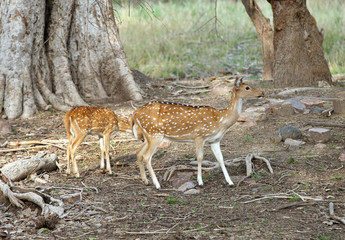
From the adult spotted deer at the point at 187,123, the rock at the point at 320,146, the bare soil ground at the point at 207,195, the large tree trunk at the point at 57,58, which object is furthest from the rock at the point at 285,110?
the large tree trunk at the point at 57,58

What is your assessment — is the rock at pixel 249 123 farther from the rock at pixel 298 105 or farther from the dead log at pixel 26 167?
the dead log at pixel 26 167

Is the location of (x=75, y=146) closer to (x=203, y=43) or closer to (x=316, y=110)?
(x=316, y=110)

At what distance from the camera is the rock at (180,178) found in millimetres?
7133

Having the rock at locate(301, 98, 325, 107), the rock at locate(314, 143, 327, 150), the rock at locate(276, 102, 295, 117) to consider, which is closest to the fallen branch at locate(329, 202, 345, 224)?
the rock at locate(314, 143, 327, 150)

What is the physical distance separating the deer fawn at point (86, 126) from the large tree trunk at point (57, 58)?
9.26 ft

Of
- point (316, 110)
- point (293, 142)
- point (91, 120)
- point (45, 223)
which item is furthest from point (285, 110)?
point (45, 223)

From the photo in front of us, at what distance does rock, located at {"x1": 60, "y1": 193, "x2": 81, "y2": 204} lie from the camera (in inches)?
241

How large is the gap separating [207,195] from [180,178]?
Answer: 2.84 ft

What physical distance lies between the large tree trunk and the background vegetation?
4981 mm

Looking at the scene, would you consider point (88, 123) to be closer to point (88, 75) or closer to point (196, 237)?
point (196, 237)

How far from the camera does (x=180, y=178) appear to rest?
727 centimetres

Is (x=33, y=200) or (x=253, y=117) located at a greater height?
(x=253, y=117)

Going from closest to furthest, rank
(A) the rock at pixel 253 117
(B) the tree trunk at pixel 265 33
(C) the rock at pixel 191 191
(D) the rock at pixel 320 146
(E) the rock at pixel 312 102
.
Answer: (C) the rock at pixel 191 191, (D) the rock at pixel 320 146, (A) the rock at pixel 253 117, (E) the rock at pixel 312 102, (B) the tree trunk at pixel 265 33

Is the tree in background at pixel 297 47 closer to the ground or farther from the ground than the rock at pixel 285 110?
farther from the ground
